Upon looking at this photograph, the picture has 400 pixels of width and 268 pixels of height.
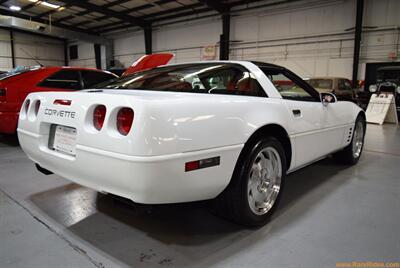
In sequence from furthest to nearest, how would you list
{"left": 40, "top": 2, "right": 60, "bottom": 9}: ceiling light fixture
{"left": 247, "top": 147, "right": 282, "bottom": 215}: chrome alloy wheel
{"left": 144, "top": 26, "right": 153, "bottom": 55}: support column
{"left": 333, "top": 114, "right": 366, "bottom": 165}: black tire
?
{"left": 144, "top": 26, "right": 153, "bottom": 55}: support column → {"left": 40, "top": 2, "right": 60, "bottom": 9}: ceiling light fixture → {"left": 333, "top": 114, "right": 366, "bottom": 165}: black tire → {"left": 247, "top": 147, "right": 282, "bottom": 215}: chrome alloy wheel

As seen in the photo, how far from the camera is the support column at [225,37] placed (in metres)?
12.2

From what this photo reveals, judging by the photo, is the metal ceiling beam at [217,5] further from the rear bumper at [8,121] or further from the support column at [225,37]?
the rear bumper at [8,121]

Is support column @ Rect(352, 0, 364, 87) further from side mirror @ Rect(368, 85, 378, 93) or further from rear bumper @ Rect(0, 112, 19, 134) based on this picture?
rear bumper @ Rect(0, 112, 19, 134)

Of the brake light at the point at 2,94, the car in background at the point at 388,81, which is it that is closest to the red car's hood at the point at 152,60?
the brake light at the point at 2,94

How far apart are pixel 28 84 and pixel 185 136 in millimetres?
3757

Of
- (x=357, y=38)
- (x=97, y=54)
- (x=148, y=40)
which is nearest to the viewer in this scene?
(x=357, y=38)

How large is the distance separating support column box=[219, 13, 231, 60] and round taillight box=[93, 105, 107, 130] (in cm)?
1156

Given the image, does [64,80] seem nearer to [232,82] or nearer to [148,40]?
[232,82]

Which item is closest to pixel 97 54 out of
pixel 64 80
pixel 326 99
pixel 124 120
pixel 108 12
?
pixel 108 12

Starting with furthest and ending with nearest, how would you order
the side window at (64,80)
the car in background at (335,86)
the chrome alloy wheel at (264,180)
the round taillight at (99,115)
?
the car in background at (335,86)
the side window at (64,80)
the chrome alloy wheel at (264,180)
the round taillight at (99,115)

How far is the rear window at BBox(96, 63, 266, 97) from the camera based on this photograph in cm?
187

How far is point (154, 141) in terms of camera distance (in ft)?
3.97

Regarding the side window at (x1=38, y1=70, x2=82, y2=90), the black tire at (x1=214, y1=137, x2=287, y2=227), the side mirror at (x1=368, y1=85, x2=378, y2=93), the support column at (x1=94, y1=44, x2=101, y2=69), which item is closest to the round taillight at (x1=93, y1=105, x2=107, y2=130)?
the black tire at (x1=214, y1=137, x2=287, y2=227)

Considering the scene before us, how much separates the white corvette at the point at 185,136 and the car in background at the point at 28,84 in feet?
8.21
